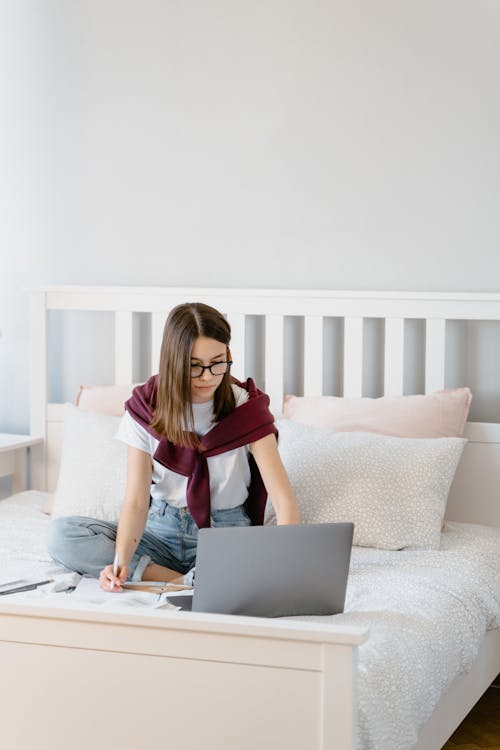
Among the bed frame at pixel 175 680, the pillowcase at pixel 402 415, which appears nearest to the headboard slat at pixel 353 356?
the pillowcase at pixel 402 415

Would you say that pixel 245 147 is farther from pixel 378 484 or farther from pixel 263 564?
pixel 263 564

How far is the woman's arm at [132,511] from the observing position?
1847 mm

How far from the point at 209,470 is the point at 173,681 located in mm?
806

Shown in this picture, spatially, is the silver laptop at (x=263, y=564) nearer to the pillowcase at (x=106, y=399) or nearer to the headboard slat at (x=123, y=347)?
the pillowcase at (x=106, y=399)

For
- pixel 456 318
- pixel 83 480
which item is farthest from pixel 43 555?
pixel 456 318

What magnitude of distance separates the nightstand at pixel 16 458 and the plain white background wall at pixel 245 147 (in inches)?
6.6

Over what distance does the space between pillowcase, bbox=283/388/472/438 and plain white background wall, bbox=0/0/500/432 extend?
34cm

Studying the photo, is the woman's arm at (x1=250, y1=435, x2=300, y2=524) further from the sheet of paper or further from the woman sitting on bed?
the sheet of paper

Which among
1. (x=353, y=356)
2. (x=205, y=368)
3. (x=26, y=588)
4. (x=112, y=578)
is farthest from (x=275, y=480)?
(x=353, y=356)

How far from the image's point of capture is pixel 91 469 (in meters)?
2.38

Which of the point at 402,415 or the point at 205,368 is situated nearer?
the point at 205,368

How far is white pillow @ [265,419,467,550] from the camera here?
7.11ft

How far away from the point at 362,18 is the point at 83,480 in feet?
4.57

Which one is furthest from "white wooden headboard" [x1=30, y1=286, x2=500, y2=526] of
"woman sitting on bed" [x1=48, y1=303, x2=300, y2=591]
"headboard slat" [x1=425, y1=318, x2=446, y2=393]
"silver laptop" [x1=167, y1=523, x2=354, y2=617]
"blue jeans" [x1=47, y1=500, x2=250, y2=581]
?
"silver laptop" [x1=167, y1=523, x2=354, y2=617]
